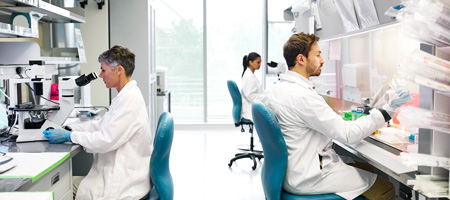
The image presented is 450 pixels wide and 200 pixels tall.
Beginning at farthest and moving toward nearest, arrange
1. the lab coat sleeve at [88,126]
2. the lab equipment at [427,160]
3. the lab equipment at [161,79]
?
the lab equipment at [161,79] < the lab coat sleeve at [88,126] < the lab equipment at [427,160]

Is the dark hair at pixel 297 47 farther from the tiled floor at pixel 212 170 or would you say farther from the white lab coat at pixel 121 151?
the tiled floor at pixel 212 170

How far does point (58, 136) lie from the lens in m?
2.09

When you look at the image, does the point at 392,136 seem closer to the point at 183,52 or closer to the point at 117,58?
the point at 117,58

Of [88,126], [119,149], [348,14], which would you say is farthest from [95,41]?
[348,14]

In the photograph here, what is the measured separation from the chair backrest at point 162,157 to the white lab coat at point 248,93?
271 centimetres

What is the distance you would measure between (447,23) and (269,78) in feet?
19.6

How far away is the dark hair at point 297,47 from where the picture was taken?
2.11 meters

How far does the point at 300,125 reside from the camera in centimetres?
198

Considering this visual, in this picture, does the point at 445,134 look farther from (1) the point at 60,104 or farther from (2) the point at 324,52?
(2) the point at 324,52

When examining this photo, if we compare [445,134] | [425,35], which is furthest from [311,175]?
[425,35]

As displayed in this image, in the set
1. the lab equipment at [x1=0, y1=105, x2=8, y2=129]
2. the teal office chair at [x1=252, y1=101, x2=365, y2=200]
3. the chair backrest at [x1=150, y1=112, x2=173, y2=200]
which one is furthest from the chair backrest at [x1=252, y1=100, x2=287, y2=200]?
the lab equipment at [x1=0, y1=105, x2=8, y2=129]

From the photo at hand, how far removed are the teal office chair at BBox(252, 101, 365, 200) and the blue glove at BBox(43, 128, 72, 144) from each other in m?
0.98

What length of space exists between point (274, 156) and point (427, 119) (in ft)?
2.65

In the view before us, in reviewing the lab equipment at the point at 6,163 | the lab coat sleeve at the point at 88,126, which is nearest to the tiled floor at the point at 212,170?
the lab coat sleeve at the point at 88,126
